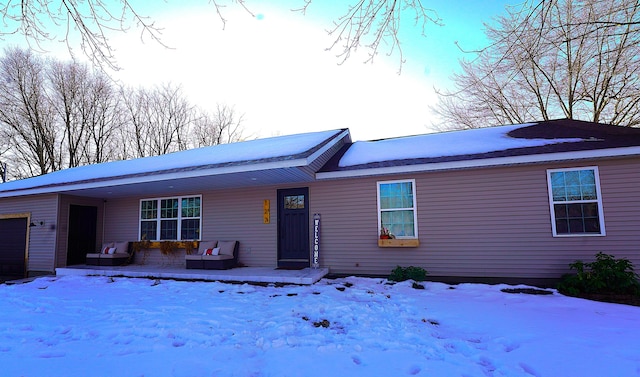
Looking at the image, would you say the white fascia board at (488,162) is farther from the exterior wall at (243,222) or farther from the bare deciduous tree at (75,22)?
the bare deciduous tree at (75,22)

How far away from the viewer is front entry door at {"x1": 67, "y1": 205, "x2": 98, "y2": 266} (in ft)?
31.9

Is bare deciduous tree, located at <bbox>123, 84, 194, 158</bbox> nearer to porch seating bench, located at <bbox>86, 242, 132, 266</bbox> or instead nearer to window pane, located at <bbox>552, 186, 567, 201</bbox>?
porch seating bench, located at <bbox>86, 242, 132, 266</bbox>

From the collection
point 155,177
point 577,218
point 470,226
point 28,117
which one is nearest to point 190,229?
point 155,177

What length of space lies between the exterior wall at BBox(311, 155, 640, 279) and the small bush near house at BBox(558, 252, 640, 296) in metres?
0.43

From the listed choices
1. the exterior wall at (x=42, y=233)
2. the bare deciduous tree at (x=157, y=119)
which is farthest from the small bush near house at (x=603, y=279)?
the bare deciduous tree at (x=157, y=119)

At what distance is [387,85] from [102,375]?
376cm

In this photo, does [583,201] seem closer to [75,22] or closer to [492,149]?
[492,149]

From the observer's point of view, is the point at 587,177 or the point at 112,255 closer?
the point at 587,177

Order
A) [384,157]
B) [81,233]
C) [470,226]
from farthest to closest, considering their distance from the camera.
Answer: [81,233]
[384,157]
[470,226]

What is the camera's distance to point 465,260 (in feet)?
21.2

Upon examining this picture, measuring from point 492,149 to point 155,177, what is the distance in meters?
7.42

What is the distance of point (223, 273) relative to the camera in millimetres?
7332

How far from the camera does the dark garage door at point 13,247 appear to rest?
10.0 meters

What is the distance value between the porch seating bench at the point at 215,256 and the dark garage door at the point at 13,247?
6159 millimetres
